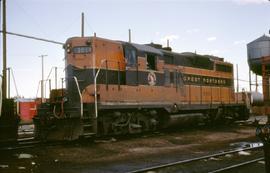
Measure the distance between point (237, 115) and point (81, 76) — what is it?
1105cm

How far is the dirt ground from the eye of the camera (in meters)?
7.73

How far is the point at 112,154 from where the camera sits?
960 centimetres

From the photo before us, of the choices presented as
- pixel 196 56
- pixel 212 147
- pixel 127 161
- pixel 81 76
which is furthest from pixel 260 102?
pixel 127 161

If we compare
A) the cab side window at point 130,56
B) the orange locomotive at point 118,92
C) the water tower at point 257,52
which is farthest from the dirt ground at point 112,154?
the water tower at point 257,52

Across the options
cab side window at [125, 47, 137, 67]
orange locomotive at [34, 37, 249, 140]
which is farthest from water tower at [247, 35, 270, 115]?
cab side window at [125, 47, 137, 67]

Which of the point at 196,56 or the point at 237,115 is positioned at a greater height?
the point at 196,56

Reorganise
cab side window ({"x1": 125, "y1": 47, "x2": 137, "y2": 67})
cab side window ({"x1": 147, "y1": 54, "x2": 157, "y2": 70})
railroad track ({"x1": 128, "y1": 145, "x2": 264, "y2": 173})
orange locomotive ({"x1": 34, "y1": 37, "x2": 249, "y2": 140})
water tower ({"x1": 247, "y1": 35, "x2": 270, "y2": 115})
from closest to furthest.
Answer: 1. railroad track ({"x1": 128, "y1": 145, "x2": 264, "y2": 173})
2. orange locomotive ({"x1": 34, "y1": 37, "x2": 249, "y2": 140})
3. cab side window ({"x1": 125, "y1": 47, "x2": 137, "y2": 67})
4. cab side window ({"x1": 147, "y1": 54, "x2": 157, "y2": 70})
5. water tower ({"x1": 247, "y1": 35, "x2": 270, "y2": 115})

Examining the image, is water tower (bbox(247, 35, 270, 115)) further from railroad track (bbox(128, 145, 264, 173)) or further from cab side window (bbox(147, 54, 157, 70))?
railroad track (bbox(128, 145, 264, 173))

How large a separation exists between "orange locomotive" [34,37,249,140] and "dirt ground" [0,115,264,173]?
0.71m

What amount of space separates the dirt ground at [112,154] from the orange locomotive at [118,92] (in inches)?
28.1

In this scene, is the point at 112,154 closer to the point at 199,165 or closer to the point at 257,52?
the point at 199,165

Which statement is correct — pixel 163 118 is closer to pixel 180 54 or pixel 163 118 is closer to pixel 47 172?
→ pixel 180 54

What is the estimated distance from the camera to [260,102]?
2508 centimetres

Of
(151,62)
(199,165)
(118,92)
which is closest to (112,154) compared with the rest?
(199,165)
